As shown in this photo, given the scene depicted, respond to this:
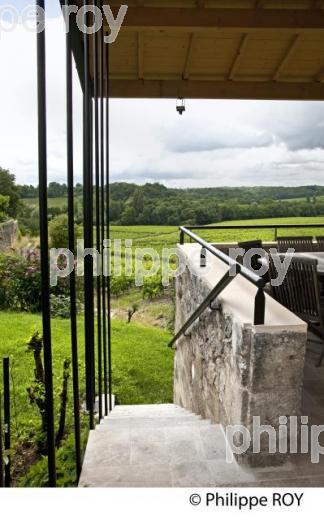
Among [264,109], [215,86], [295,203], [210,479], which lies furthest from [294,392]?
[264,109]

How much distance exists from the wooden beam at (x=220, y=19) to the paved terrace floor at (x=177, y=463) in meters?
2.94

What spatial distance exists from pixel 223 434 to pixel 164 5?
325 centimetres

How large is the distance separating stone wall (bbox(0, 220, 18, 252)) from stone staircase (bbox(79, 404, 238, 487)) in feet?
13.4

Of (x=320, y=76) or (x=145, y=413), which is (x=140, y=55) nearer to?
(x=320, y=76)

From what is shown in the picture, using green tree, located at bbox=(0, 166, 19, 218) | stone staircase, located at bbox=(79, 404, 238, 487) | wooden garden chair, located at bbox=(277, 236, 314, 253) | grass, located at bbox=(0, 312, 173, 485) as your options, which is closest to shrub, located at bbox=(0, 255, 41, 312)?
grass, located at bbox=(0, 312, 173, 485)

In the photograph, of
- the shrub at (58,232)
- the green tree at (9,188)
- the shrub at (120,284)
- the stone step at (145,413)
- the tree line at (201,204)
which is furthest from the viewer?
the tree line at (201,204)

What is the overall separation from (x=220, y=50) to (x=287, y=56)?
2.20 ft

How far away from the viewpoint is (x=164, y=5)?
331 cm

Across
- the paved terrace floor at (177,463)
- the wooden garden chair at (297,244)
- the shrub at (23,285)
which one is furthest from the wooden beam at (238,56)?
the shrub at (23,285)

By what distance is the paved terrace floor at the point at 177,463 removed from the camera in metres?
1.70

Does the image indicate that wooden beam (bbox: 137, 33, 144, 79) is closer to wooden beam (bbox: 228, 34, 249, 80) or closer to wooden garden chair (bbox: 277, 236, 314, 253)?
wooden beam (bbox: 228, 34, 249, 80)

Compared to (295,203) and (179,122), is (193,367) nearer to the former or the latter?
(295,203)

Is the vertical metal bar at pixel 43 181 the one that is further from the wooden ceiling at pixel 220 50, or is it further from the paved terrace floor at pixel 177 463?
the wooden ceiling at pixel 220 50

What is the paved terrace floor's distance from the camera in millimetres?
1695
